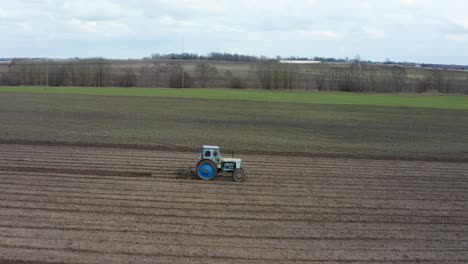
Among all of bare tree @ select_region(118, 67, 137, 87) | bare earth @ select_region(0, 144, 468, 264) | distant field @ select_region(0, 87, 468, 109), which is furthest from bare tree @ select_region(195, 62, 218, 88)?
bare earth @ select_region(0, 144, 468, 264)

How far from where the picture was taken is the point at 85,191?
17.6 m

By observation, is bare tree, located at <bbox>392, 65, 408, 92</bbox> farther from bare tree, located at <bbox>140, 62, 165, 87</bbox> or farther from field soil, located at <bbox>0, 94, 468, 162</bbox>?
bare tree, located at <bbox>140, 62, 165, 87</bbox>

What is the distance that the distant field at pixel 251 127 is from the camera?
94.3ft

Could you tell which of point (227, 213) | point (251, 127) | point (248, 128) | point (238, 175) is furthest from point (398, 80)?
point (227, 213)

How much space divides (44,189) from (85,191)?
1.40 m

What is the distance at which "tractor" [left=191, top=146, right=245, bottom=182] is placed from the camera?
19.3 m

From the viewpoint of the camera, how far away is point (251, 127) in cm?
3759

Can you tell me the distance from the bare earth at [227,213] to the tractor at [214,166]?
366 millimetres

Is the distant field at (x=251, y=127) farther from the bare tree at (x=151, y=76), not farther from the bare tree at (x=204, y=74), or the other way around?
the bare tree at (x=151, y=76)

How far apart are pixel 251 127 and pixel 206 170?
60.2 ft

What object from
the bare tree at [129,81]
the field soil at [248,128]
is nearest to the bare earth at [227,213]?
the field soil at [248,128]

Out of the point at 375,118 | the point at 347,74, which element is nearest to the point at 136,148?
the point at 375,118

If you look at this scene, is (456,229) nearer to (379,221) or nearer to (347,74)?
(379,221)

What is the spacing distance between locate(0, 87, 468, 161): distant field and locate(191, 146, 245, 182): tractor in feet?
23.4
